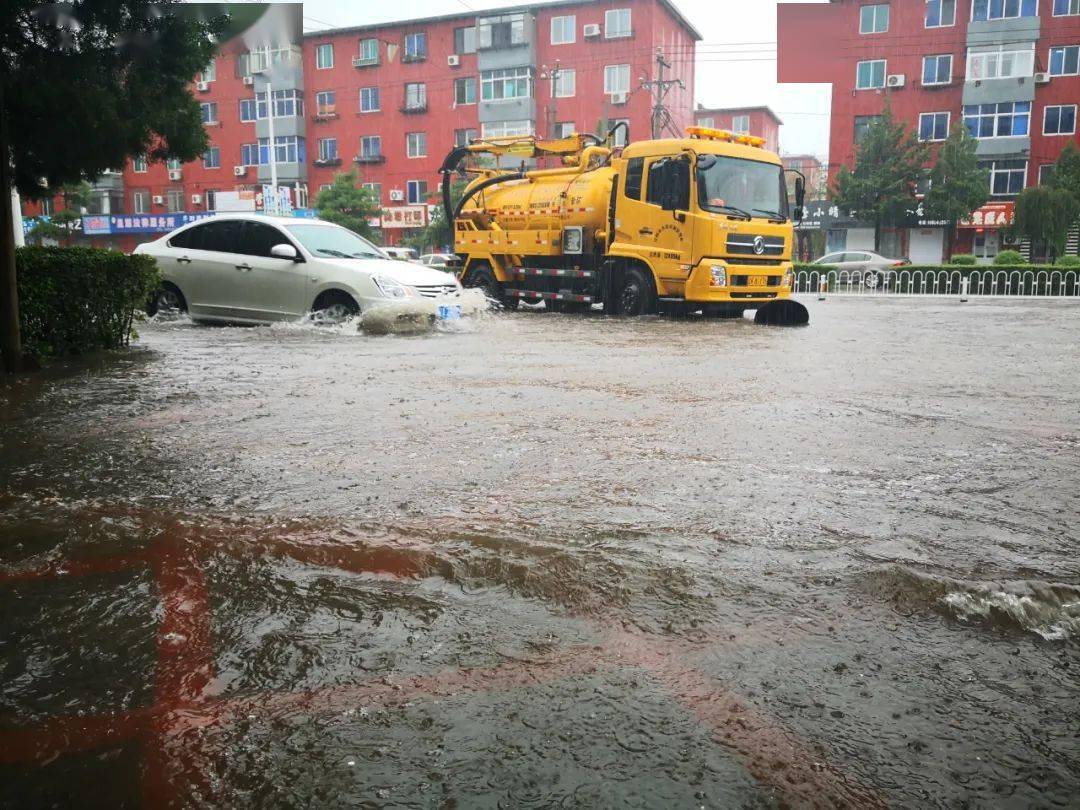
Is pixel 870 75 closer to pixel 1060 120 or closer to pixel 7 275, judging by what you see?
pixel 1060 120

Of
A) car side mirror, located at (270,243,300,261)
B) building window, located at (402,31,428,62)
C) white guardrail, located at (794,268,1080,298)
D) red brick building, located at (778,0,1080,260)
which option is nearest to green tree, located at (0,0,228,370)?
car side mirror, located at (270,243,300,261)

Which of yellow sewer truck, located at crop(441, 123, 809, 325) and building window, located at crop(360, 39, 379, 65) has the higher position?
building window, located at crop(360, 39, 379, 65)

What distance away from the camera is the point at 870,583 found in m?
3.05

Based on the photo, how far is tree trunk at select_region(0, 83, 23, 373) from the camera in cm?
729

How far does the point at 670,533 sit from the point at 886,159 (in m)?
43.7

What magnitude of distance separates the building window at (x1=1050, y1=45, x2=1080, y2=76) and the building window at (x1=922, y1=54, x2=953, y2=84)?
173 inches

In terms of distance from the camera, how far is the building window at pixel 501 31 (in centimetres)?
4969

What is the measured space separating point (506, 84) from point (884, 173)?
21036 millimetres

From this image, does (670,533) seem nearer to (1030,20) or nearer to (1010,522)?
(1010,522)

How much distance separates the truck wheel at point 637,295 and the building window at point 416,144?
130 ft

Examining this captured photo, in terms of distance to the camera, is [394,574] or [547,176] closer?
[394,574]

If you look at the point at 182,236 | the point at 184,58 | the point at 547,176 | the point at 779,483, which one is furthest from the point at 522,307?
the point at 779,483

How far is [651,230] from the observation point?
1544 cm

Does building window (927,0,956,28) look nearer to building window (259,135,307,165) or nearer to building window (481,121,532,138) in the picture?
building window (481,121,532,138)
